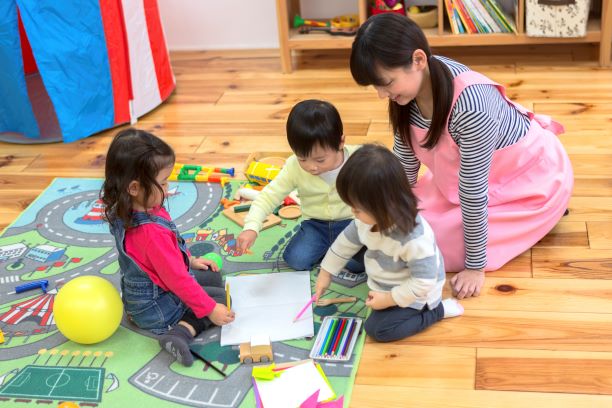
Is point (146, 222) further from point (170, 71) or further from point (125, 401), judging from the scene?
point (170, 71)

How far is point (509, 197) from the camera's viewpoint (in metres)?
1.79

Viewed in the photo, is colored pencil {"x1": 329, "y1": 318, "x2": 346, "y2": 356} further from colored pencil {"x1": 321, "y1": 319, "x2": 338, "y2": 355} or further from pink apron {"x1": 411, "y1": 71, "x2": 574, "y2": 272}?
pink apron {"x1": 411, "y1": 71, "x2": 574, "y2": 272}

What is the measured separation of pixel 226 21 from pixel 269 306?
192 centimetres

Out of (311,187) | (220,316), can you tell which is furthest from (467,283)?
(220,316)

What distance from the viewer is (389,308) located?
1570 mm

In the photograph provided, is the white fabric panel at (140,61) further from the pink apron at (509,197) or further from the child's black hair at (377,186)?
the child's black hair at (377,186)

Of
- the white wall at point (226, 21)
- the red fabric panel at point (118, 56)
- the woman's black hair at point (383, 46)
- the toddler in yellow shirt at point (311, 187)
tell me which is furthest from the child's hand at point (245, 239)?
the white wall at point (226, 21)

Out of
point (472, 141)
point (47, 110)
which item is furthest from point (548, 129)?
point (47, 110)

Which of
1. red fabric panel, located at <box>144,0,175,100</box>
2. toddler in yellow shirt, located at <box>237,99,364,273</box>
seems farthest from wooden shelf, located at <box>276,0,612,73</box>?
toddler in yellow shirt, located at <box>237,99,364,273</box>

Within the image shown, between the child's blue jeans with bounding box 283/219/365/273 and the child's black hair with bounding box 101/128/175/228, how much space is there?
43 centimetres

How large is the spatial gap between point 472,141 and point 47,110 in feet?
6.12

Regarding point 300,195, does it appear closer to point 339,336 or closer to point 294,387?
point 339,336

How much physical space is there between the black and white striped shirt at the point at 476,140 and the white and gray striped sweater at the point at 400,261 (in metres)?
0.17

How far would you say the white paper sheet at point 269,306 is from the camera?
5.29 feet
